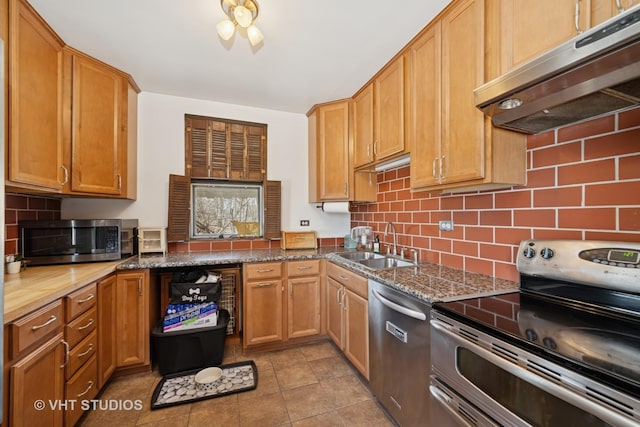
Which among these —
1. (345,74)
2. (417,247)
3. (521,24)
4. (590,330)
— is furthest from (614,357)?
(345,74)

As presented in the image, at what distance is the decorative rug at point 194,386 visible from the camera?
1800 millimetres

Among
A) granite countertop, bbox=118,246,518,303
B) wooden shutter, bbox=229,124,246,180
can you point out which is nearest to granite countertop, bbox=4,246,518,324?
granite countertop, bbox=118,246,518,303

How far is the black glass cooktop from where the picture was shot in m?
0.70

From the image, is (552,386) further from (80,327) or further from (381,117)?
(80,327)

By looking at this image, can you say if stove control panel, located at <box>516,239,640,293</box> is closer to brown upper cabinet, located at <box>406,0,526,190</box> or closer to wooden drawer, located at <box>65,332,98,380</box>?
brown upper cabinet, located at <box>406,0,526,190</box>

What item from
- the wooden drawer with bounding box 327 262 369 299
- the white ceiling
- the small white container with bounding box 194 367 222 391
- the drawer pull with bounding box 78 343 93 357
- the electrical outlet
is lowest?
the small white container with bounding box 194 367 222 391

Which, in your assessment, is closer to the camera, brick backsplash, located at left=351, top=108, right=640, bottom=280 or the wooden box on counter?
brick backsplash, located at left=351, top=108, right=640, bottom=280

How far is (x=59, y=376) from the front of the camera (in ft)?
4.46

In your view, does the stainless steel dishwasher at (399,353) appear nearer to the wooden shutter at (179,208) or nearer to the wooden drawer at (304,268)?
the wooden drawer at (304,268)

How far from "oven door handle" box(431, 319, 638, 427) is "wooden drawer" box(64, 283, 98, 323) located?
1.97 metres

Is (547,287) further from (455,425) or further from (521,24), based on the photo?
(521,24)

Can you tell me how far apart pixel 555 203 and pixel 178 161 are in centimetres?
299

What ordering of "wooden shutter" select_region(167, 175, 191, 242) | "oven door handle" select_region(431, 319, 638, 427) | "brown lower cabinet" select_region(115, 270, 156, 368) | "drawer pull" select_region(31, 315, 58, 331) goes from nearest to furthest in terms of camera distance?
"oven door handle" select_region(431, 319, 638, 427) → "drawer pull" select_region(31, 315, 58, 331) → "brown lower cabinet" select_region(115, 270, 156, 368) → "wooden shutter" select_region(167, 175, 191, 242)

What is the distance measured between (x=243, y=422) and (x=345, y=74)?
264cm
